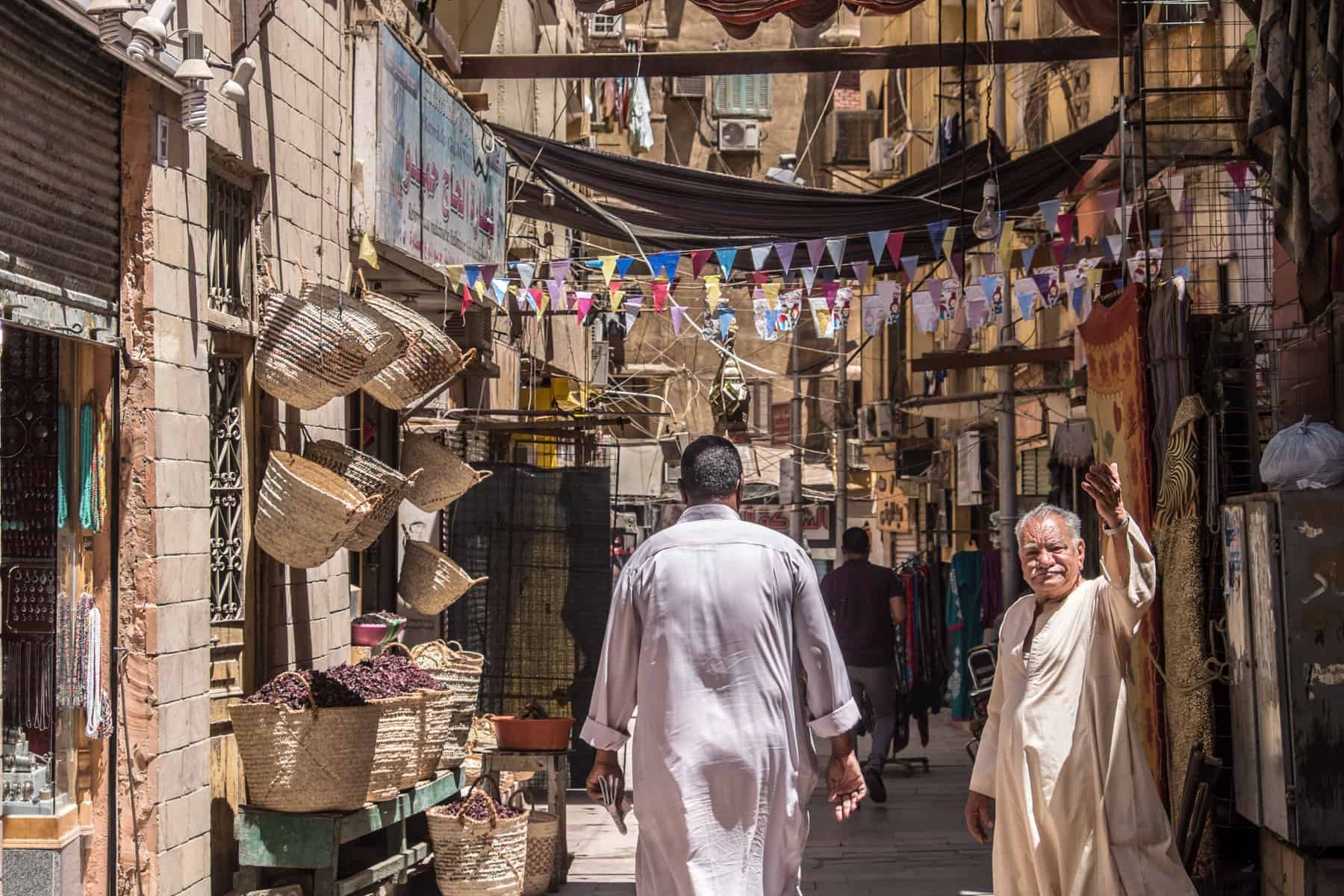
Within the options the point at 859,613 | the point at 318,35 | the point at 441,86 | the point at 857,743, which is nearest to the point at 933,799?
the point at 859,613

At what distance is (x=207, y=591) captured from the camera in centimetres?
640

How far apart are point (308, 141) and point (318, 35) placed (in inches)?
25.7

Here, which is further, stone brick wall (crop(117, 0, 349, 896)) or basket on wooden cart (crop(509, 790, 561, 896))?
basket on wooden cart (crop(509, 790, 561, 896))

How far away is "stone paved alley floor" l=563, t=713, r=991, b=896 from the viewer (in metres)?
8.74

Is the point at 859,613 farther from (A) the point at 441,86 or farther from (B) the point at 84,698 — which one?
(B) the point at 84,698

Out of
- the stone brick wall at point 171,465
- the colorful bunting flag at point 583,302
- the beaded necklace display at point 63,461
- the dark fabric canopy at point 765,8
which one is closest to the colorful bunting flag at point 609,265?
the colorful bunting flag at point 583,302

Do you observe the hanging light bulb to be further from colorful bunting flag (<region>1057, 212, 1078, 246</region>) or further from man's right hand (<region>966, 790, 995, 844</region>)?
man's right hand (<region>966, 790, 995, 844</region>)

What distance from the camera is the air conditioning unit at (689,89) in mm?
40375

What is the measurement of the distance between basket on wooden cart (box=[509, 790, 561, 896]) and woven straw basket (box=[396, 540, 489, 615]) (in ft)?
3.88

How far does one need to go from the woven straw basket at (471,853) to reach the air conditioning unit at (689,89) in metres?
34.0

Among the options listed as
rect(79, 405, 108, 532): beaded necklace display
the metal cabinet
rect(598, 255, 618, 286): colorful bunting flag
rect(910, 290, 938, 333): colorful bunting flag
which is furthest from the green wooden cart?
rect(910, 290, 938, 333): colorful bunting flag

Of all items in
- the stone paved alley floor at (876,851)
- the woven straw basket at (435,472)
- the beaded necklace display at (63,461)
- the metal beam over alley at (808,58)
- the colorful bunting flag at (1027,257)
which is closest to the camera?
the beaded necklace display at (63,461)

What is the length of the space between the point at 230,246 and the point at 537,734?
3.40m

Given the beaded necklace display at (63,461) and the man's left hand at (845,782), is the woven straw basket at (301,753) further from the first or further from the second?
the man's left hand at (845,782)
